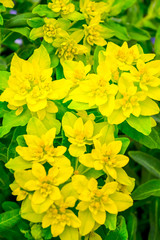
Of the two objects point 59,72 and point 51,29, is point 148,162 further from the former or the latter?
point 51,29

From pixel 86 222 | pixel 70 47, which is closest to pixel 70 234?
pixel 86 222

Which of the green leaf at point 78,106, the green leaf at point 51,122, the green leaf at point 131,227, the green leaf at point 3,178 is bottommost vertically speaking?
the green leaf at point 131,227

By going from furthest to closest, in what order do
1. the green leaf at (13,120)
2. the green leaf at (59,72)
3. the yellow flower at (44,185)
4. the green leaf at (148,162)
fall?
the green leaf at (148,162), the green leaf at (59,72), the green leaf at (13,120), the yellow flower at (44,185)

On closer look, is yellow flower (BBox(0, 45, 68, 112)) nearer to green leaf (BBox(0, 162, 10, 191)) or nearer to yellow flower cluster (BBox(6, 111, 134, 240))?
yellow flower cluster (BBox(6, 111, 134, 240))

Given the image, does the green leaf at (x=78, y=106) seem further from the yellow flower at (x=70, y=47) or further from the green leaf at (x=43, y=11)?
the green leaf at (x=43, y=11)

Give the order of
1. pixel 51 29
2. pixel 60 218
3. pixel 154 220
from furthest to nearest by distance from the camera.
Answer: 1. pixel 154 220
2. pixel 51 29
3. pixel 60 218

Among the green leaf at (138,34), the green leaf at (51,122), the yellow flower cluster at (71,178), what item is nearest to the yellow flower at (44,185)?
the yellow flower cluster at (71,178)

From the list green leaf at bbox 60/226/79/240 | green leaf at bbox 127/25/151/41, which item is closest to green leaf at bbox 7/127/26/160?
green leaf at bbox 60/226/79/240
